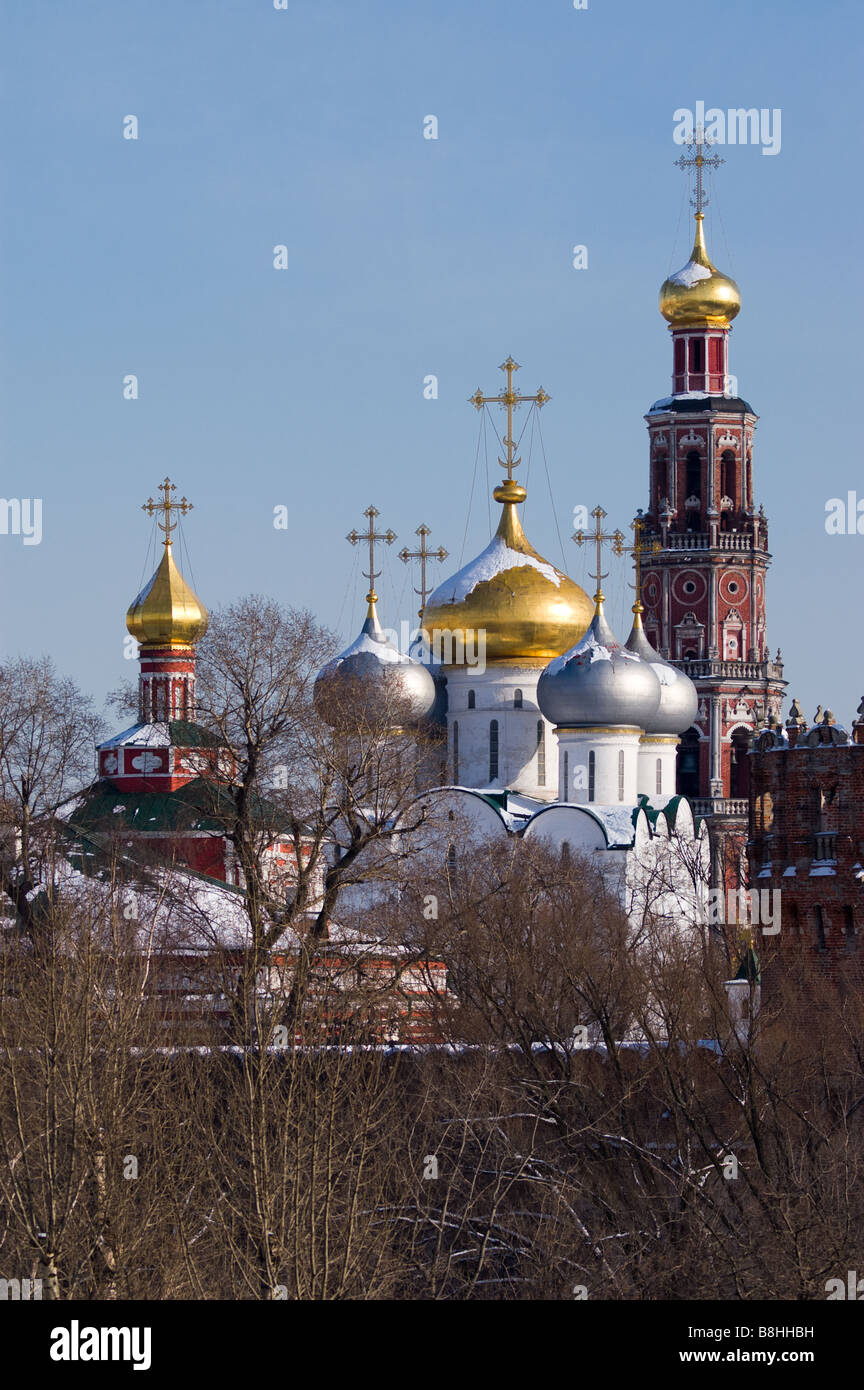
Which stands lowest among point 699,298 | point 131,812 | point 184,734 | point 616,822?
point 131,812

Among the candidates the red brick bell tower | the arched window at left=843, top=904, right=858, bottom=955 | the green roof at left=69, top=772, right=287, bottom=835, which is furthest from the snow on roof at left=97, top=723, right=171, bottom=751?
the red brick bell tower

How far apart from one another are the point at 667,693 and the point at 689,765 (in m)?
13.7

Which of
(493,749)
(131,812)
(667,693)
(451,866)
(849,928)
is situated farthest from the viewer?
(667,693)

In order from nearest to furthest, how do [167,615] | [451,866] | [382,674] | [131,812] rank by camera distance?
[451,866] < [131,812] < [167,615] < [382,674]

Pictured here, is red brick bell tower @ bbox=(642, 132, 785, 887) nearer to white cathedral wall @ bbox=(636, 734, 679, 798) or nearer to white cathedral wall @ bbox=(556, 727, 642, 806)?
white cathedral wall @ bbox=(636, 734, 679, 798)

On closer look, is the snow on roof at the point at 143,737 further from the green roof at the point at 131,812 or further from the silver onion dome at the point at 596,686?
the silver onion dome at the point at 596,686

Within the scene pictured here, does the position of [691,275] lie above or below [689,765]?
above

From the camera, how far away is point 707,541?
69750 millimetres

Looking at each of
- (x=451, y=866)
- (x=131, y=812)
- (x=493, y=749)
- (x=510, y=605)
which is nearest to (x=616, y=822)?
(x=493, y=749)

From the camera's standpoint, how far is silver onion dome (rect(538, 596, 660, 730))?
50281 millimetres

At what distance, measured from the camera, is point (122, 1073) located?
1894 centimetres

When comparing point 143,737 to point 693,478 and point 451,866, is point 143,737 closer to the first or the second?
point 451,866

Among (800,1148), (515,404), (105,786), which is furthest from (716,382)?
(800,1148)

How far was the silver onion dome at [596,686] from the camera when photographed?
5028 centimetres
